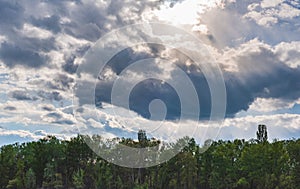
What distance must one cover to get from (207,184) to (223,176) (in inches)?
259

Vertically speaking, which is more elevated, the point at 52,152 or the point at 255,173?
the point at 52,152

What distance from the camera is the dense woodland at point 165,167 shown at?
8800 cm

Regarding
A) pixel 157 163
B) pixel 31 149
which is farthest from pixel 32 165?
pixel 157 163

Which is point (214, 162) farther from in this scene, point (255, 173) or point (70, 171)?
point (70, 171)

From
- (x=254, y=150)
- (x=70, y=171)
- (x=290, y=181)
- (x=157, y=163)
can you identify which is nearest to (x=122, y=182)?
(x=157, y=163)

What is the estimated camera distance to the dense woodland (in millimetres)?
88000

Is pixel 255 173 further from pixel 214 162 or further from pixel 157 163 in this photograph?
pixel 157 163

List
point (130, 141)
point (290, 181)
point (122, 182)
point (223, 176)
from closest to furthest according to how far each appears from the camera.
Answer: point (290, 181) → point (223, 176) → point (122, 182) → point (130, 141)

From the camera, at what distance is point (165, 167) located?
102 meters

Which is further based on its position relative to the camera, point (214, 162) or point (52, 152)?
point (52, 152)

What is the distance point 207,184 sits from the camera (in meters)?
103

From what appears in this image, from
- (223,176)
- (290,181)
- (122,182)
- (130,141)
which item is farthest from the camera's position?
(130,141)

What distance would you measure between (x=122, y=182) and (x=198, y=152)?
18700 mm

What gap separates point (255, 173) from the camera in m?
88.8
